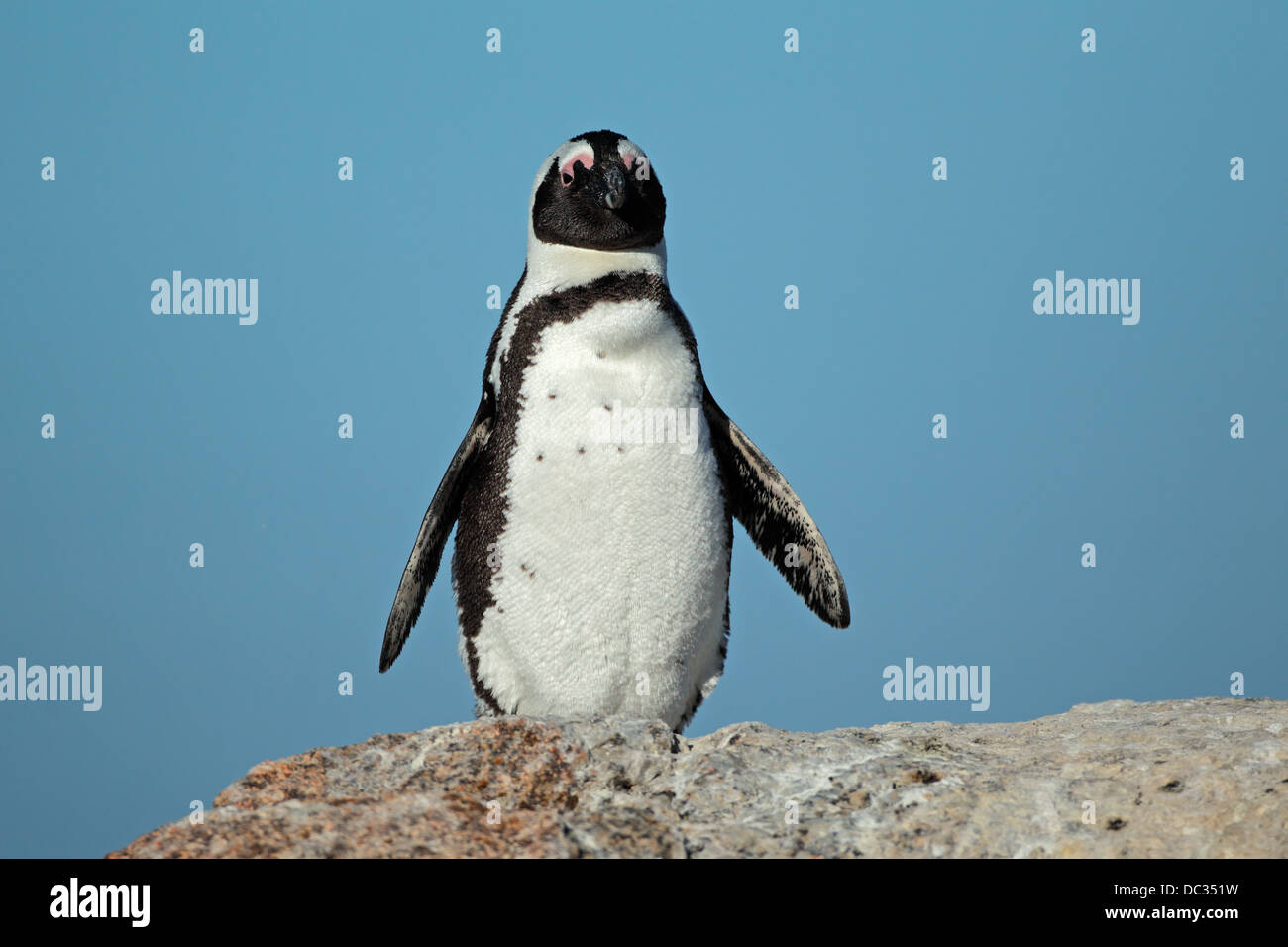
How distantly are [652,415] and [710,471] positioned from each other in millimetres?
305

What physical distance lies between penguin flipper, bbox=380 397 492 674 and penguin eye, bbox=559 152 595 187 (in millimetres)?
812

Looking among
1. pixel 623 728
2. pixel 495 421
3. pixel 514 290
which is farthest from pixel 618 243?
pixel 623 728

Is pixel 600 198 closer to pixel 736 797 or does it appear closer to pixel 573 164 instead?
pixel 573 164

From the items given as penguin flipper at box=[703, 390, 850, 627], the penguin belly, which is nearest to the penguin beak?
the penguin belly

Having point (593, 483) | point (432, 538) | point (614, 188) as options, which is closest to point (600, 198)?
point (614, 188)

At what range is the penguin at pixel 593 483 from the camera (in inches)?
143

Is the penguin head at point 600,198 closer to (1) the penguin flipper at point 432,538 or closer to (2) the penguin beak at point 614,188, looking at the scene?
(2) the penguin beak at point 614,188

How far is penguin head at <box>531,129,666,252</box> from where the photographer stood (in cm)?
378

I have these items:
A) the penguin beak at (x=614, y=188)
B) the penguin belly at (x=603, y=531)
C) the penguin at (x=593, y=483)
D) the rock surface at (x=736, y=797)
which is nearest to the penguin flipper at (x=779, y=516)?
the penguin at (x=593, y=483)

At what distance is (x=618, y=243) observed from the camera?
12.7ft

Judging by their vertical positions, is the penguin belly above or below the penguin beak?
below

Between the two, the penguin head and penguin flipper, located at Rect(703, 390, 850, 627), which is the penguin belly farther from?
penguin flipper, located at Rect(703, 390, 850, 627)

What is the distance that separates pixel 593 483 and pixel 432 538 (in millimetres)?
A: 824

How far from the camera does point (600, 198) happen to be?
3740 millimetres
